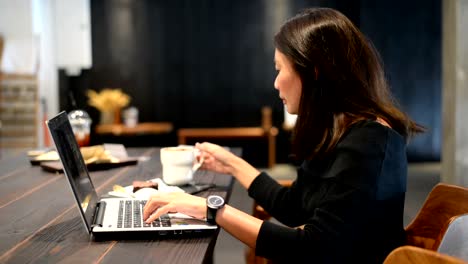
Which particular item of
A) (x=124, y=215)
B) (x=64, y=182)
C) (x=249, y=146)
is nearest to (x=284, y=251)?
(x=124, y=215)

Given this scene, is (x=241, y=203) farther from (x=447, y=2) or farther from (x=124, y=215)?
(x=124, y=215)

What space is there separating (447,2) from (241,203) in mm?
2387

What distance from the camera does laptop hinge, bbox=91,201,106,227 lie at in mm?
1268

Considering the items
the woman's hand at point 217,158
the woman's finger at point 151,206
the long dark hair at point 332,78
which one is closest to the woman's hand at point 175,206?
the woman's finger at point 151,206

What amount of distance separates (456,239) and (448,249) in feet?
0.11

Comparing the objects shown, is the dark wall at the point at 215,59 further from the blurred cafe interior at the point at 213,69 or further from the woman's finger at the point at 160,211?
the woman's finger at the point at 160,211

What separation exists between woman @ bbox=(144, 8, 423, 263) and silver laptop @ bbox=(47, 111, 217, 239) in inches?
1.5

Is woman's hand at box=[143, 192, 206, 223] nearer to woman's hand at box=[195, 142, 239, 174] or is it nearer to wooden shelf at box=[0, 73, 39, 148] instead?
woman's hand at box=[195, 142, 239, 174]

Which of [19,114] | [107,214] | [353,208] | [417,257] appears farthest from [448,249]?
[19,114]

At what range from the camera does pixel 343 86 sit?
4.39ft

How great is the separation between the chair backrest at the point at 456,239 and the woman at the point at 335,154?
121 mm

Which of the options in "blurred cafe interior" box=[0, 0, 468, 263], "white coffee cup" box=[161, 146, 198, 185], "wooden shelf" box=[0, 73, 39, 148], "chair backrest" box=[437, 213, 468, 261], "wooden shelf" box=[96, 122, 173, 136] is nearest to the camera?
"chair backrest" box=[437, 213, 468, 261]

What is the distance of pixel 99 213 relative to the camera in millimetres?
1363

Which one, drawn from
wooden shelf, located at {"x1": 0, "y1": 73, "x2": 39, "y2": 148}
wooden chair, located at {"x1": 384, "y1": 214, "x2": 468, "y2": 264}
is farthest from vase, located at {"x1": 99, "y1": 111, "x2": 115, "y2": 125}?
wooden chair, located at {"x1": 384, "y1": 214, "x2": 468, "y2": 264}
